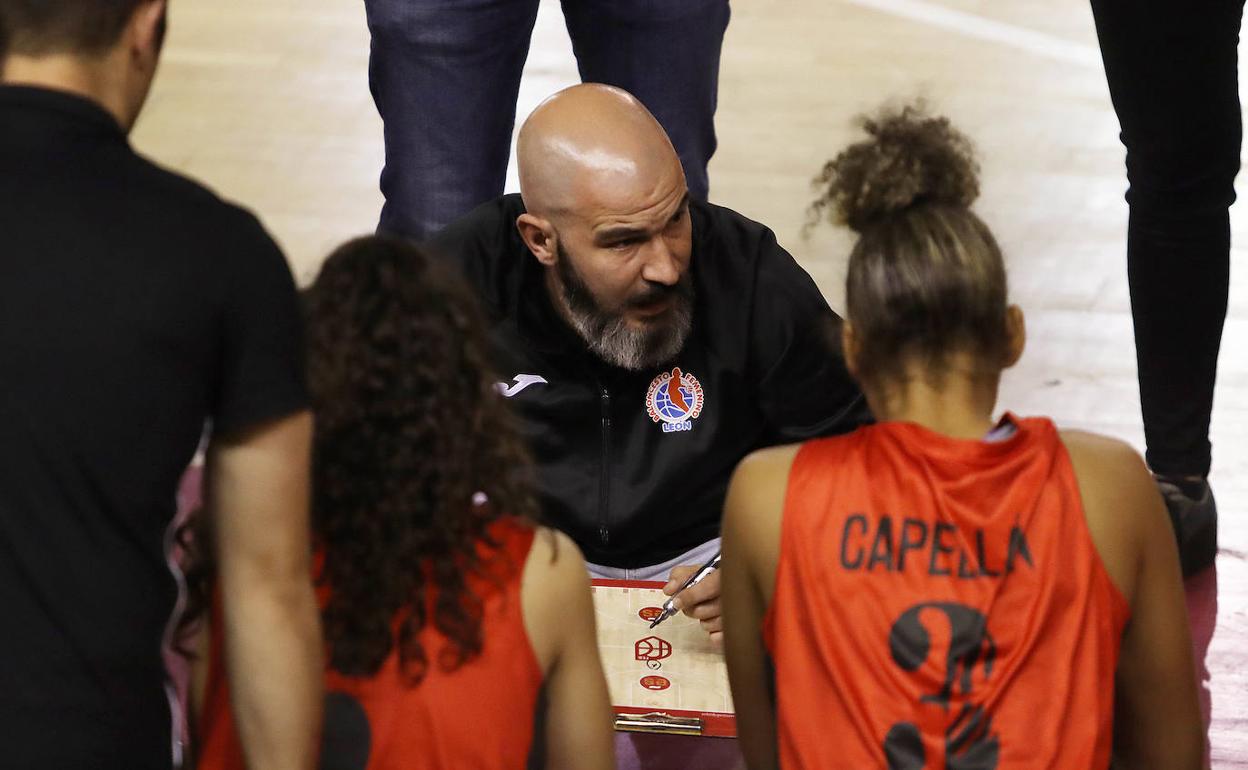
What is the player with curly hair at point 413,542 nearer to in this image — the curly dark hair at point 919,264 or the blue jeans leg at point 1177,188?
the curly dark hair at point 919,264

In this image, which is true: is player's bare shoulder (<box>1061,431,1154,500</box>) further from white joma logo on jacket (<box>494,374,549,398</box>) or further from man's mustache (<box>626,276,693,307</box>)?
white joma logo on jacket (<box>494,374,549,398</box>)

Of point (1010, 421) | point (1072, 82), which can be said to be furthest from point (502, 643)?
point (1072, 82)

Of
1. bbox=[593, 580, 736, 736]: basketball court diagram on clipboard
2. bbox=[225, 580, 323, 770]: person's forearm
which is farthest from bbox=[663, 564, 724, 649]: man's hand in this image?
bbox=[225, 580, 323, 770]: person's forearm

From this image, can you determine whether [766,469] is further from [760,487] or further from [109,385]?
[109,385]

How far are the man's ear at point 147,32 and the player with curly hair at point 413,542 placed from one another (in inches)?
10.6

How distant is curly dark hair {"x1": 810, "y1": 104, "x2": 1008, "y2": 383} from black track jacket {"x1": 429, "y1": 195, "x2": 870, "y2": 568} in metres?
0.68

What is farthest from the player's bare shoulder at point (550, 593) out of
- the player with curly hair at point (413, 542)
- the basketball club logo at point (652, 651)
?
the basketball club logo at point (652, 651)

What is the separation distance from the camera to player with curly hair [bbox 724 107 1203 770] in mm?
1585

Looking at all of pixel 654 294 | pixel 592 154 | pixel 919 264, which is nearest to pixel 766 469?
pixel 919 264

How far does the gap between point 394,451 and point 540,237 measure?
1.00 meters

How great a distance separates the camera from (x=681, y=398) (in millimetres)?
2449

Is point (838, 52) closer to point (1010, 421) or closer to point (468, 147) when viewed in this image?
point (468, 147)

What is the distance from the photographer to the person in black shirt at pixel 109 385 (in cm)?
127

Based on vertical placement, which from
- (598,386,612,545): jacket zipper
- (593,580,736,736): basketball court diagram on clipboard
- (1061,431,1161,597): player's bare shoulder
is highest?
(1061,431,1161,597): player's bare shoulder
